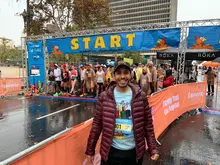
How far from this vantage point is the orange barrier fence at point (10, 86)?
1317 cm

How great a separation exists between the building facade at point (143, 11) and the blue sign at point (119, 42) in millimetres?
124619

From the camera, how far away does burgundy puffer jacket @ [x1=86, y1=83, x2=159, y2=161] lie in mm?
2230

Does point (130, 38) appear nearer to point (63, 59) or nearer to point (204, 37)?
point (204, 37)

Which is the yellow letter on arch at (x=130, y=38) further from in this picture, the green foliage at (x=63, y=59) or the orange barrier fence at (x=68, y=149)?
the green foliage at (x=63, y=59)

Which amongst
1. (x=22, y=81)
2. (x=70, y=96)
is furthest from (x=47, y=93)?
(x=22, y=81)

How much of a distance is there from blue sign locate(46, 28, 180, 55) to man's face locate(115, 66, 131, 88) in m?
8.46

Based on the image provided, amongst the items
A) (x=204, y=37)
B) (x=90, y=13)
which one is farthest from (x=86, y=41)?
(x=90, y=13)

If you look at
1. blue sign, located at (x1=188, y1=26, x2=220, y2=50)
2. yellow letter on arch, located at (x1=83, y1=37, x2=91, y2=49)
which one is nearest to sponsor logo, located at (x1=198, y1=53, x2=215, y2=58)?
blue sign, located at (x1=188, y1=26, x2=220, y2=50)

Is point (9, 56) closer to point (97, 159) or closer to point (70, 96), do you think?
point (70, 96)

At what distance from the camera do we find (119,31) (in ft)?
37.8

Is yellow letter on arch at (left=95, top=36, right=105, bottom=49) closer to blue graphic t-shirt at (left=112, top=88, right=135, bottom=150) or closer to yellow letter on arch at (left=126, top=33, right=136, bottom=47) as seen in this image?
yellow letter on arch at (left=126, top=33, right=136, bottom=47)

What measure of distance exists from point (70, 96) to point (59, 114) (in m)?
4.46

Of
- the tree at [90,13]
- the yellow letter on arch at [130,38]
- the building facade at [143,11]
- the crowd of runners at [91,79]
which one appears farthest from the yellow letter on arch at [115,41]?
the building facade at [143,11]

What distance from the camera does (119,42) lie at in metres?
11.3
